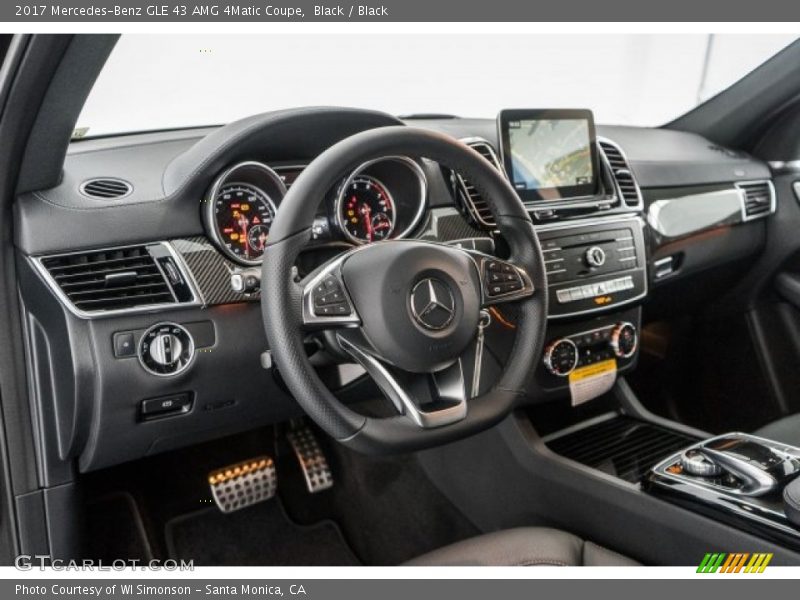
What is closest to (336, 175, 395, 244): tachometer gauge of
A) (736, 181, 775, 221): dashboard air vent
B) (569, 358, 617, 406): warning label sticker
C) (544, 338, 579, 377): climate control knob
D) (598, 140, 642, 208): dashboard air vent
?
(544, 338, 579, 377): climate control knob

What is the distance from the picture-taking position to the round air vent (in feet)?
4.47

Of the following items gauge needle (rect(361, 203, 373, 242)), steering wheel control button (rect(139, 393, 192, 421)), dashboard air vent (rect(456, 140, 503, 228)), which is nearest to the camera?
steering wheel control button (rect(139, 393, 192, 421))

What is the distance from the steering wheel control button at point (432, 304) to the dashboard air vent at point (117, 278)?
1.51 feet

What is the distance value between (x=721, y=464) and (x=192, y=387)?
1.03 m

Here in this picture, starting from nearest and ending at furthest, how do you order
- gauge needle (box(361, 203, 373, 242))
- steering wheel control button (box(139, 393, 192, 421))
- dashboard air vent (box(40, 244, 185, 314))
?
dashboard air vent (box(40, 244, 185, 314)) < steering wheel control button (box(139, 393, 192, 421)) < gauge needle (box(361, 203, 373, 242))

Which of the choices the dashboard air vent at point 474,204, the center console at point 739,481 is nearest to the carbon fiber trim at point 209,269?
the dashboard air vent at point 474,204

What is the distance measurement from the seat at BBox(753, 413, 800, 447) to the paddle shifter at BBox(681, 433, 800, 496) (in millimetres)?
183

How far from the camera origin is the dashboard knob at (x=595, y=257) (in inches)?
73.5

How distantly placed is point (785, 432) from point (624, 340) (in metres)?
0.44

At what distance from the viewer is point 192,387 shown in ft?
4.75

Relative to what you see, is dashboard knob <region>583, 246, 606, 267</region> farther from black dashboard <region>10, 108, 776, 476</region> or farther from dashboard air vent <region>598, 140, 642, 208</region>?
dashboard air vent <region>598, 140, 642, 208</region>

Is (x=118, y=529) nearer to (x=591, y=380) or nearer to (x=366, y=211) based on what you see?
(x=366, y=211)

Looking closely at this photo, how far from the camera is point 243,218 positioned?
146 centimetres

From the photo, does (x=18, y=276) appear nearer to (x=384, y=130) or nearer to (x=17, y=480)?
(x=17, y=480)
